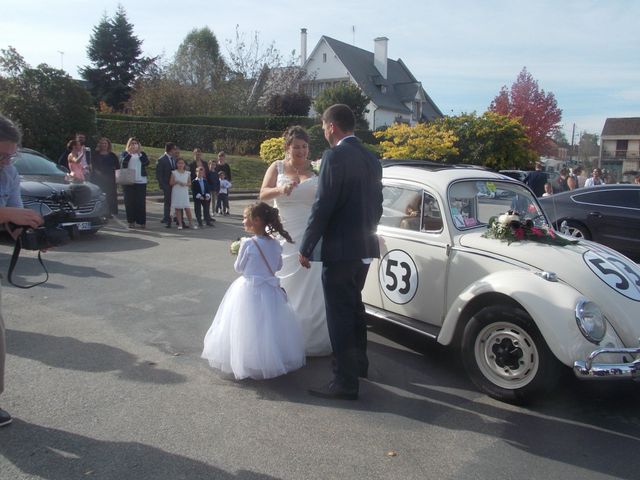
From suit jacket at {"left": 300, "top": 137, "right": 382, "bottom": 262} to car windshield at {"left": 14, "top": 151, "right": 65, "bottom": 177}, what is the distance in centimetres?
859

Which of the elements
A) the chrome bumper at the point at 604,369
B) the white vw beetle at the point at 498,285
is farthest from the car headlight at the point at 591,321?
the chrome bumper at the point at 604,369

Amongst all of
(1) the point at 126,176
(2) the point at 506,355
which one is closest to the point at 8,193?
(2) the point at 506,355

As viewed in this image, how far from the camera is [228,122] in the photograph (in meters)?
32.6

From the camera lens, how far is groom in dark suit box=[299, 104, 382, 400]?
399 cm

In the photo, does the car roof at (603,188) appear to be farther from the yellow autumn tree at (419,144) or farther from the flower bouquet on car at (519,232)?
the flower bouquet on car at (519,232)

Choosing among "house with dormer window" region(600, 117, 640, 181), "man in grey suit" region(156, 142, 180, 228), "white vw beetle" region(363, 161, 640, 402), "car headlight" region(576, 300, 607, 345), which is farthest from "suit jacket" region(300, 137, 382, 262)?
"house with dormer window" region(600, 117, 640, 181)

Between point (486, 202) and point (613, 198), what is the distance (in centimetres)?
694

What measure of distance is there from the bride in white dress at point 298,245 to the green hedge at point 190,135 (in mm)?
24925

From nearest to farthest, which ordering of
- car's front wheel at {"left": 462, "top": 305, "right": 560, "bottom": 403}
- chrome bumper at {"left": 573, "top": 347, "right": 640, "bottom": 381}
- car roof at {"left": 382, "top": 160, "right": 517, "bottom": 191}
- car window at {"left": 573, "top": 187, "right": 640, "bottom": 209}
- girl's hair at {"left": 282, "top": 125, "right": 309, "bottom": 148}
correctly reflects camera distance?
chrome bumper at {"left": 573, "top": 347, "right": 640, "bottom": 381}
car's front wheel at {"left": 462, "top": 305, "right": 560, "bottom": 403}
girl's hair at {"left": 282, "top": 125, "right": 309, "bottom": 148}
car roof at {"left": 382, "top": 160, "right": 517, "bottom": 191}
car window at {"left": 573, "top": 187, "right": 640, "bottom": 209}

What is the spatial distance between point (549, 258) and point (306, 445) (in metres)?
2.35

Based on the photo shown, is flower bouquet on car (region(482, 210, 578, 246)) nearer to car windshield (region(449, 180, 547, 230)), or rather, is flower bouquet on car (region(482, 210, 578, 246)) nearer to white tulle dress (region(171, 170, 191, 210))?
car windshield (region(449, 180, 547, 230))

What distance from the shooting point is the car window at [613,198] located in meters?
10.5

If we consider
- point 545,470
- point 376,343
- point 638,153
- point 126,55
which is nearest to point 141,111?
point 126,55

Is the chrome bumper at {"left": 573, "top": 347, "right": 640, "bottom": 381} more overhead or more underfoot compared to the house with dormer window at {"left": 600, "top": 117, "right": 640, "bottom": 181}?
more underfoot
